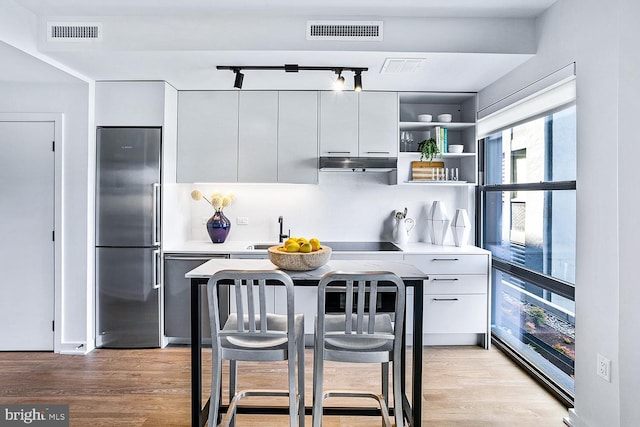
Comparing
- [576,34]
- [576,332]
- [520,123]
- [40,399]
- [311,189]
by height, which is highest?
[576,34]

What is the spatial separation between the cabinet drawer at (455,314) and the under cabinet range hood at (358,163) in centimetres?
130

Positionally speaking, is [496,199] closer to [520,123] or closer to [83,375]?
[520,123]

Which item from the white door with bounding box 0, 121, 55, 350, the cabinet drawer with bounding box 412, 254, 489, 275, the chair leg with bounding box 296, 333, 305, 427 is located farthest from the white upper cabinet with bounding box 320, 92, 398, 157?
the white door with bounding box 0, 121, 55, 350

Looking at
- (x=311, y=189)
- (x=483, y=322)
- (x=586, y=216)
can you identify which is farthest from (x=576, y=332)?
(x=311, y=189)

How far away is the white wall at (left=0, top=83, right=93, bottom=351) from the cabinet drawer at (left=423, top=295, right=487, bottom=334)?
3.09 metres

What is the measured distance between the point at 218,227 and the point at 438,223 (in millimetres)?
2215

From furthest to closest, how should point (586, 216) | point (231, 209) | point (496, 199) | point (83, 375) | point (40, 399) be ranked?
point (231, 209), point (496, 199), point (83, 375), point (40, 399), point (586, 216)

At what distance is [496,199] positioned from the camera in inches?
155

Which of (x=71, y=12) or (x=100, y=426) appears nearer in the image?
(x=100, y=426)

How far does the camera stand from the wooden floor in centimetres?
253

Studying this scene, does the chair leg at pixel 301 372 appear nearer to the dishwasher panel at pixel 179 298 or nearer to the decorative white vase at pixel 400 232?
the dishwasher panel at pixel 179 298

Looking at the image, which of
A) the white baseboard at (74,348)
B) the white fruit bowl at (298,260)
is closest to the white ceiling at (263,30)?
the white fruit bowl at (298,260)

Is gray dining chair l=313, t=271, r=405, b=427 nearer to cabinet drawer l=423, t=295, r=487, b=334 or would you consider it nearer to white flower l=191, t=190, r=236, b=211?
cabinet drawer l=423, t=295, r=487, b=334

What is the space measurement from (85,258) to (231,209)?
1427 mm
